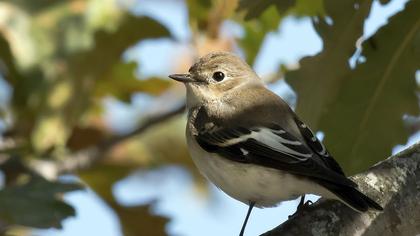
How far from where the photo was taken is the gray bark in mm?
3643

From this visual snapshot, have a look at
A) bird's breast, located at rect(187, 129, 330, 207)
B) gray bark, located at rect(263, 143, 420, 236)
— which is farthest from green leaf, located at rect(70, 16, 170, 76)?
gray bark, located at rect(263, 143, 420, 236)

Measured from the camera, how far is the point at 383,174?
3936 mm

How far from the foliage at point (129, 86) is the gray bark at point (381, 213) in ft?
1.32

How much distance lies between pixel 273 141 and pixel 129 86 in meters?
2.08

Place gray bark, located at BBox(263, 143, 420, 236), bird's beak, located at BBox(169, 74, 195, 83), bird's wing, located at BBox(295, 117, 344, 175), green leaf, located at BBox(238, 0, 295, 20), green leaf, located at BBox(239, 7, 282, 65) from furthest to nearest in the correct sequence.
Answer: green leaf, located at BBox(239, 7, 282, 65)
bird's beak, located at BBox(169, 74, 195, 83)
bird's wing, located at BBox(295, 117, 344, 175)
green leaf, located at BBox(238, 0, 295, 20)
gray bark, located at BBox(263, 143, 420, 236)

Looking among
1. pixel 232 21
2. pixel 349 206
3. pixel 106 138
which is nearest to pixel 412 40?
pixel 349 206

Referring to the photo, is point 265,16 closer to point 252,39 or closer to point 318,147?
point 252,39

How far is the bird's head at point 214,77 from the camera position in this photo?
541 centimetres

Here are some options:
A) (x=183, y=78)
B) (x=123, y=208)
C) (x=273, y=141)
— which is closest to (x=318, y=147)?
(x=273, y=141)

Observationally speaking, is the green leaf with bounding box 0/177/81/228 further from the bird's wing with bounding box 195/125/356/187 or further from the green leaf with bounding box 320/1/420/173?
the green leaf with bounding box 320/1/420/173

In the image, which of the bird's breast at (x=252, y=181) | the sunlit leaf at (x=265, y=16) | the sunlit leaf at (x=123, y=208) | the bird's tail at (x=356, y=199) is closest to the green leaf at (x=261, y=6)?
the sunlit leaf at (x=265, y=16)

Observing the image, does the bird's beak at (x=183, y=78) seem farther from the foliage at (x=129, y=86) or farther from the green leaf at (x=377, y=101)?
the green leaf at (x=377, y=101)

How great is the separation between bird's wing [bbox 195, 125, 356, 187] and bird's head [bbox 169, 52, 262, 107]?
22.7 inches

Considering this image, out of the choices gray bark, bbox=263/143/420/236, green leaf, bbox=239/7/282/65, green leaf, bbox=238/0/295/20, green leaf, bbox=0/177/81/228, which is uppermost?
green leaf, bbox=239/7/282/65
